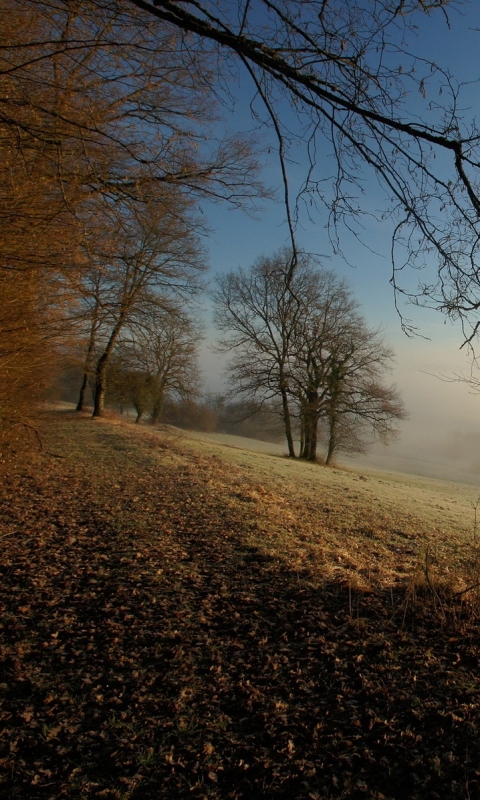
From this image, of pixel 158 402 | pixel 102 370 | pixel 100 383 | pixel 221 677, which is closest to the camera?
pixel 221 677

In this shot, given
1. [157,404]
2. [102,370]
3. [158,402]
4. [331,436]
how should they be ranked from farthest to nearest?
[157,404] → [158,402] → [331,436] → [102,370]

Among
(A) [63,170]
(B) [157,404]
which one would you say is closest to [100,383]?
(B) [157,404]

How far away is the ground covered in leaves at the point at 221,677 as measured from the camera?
214cm

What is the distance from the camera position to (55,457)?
430 inches

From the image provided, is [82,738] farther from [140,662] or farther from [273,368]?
[273,368]

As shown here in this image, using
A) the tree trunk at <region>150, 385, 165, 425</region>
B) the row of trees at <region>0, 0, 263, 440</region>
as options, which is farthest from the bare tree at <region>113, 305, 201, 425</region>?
the row of trees at <region>0, 0, 263, 440</region>

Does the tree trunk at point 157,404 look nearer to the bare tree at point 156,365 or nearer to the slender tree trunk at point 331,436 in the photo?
the bare tree at point 156,365

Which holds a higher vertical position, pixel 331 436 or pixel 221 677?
pixel 331 436

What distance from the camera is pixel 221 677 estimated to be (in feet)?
9.44

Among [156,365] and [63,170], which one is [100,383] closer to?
[156,365]

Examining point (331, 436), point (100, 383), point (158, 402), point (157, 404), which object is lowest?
point (331, 436)

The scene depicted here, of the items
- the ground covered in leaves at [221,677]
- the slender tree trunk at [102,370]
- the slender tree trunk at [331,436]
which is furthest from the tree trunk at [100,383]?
the ground covered in leaves at [221,677]

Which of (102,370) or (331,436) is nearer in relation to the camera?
(102,370)

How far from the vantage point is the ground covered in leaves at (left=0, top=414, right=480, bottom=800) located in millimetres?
2139
